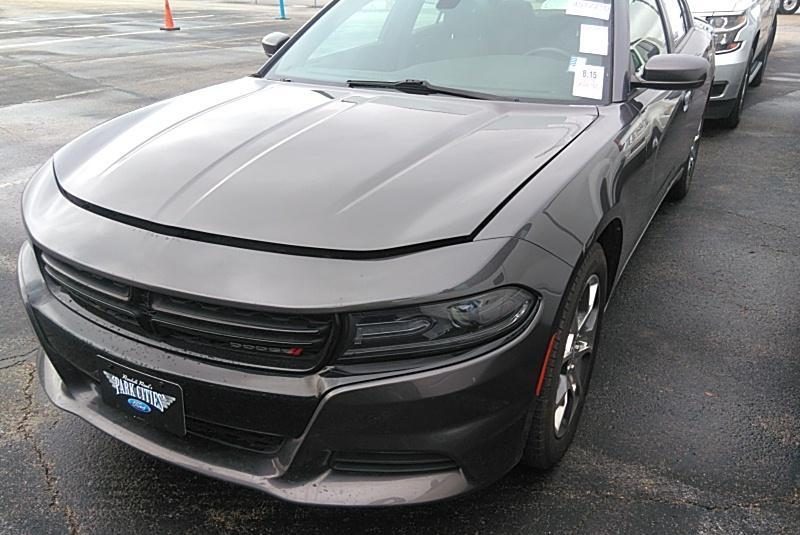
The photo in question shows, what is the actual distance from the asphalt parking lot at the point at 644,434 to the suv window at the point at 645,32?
1162 millimetres

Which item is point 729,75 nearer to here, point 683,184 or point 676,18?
point 683,184

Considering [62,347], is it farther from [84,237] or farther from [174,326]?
[174,326]

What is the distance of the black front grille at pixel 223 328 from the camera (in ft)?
5.82

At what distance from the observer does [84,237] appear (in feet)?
6.56

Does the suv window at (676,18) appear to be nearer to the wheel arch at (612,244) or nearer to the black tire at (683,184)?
the black tire at (683,184)

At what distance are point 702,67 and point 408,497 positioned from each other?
2.11 m

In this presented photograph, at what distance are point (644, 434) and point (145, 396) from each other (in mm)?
1692

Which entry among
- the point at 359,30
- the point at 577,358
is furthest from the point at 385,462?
the point at 359,30

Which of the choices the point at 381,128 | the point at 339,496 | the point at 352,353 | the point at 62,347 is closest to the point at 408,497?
the point at 339,496

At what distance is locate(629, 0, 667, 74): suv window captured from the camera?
10.4 ft

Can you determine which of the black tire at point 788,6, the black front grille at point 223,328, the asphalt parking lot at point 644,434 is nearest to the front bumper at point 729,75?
the asphalt parking lot at point 644,434

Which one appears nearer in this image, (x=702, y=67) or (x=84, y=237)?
(x=84, y=237)

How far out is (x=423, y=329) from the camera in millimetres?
1780

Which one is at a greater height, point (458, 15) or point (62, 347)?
point (458, 15)
